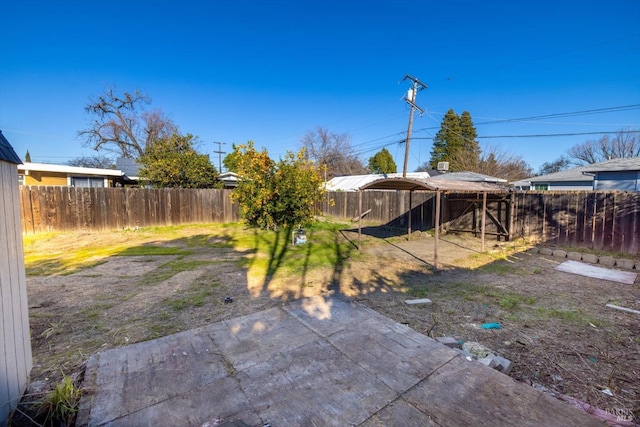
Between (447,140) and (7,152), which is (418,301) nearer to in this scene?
(7,152)

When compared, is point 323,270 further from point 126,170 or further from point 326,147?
point 326,147

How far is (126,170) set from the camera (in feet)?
57.2

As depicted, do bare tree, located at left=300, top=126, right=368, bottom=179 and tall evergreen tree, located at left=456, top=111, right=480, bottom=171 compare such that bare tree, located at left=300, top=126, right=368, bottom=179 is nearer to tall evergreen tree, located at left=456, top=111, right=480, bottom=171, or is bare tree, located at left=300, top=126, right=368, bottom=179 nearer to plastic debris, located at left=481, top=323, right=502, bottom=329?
tall evergreen tree, located at left=456, top=111, right=480, bottom=171

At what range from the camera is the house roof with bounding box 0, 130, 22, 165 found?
202cm

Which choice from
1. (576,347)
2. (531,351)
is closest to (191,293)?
(531,351)

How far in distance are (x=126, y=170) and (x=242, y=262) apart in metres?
14.9

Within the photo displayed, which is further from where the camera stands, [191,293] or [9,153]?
[191,293]

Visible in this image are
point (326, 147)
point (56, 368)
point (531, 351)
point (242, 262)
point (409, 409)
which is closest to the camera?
point (409, 409)

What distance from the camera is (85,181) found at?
13.6 metres

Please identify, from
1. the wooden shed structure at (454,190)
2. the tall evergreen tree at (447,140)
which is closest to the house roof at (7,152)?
the wooden shed structure at (454,190)

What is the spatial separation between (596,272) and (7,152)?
8.78m

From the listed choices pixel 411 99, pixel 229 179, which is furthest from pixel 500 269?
pixel 229 179

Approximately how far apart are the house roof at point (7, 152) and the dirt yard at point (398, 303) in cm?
178

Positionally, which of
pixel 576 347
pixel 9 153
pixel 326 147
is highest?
pixel 326 147
